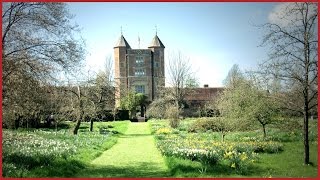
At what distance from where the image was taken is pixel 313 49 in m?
12.8

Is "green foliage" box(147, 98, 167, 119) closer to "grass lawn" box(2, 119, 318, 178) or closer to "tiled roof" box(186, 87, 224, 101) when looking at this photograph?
"tiled roof" box(186, 87, 224, 101)

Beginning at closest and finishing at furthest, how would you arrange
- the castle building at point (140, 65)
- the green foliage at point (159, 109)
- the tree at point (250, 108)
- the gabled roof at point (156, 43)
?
the tree at point (250, 108) < the green foliage at point (159, 109) < the castle building at point (140, 65) < the gabled roof at point (156, 43)

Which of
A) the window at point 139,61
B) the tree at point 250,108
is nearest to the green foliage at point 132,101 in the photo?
the window at point 139,61

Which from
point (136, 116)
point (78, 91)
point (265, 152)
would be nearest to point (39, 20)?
point (265, 152)

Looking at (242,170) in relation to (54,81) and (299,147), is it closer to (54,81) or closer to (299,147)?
(54,81)

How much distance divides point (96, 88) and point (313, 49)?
738 inches

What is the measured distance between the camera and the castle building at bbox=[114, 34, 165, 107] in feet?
191

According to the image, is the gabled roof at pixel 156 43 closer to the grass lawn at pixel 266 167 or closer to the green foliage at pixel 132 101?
the green foliage at pixel 132 101

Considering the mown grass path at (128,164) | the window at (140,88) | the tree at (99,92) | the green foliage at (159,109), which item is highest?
the window at (140,88)

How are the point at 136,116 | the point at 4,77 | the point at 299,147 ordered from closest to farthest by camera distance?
the point at 4,77 < the point at 299,147 < the point at 136,116

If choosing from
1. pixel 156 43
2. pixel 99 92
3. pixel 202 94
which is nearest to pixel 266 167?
pixel 99 92

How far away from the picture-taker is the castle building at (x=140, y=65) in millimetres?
58312

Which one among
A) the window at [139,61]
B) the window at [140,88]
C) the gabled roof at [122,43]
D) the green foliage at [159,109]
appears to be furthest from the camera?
the window at [140,88]

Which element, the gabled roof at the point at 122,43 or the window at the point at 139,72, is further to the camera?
the window at the point at 139,72
